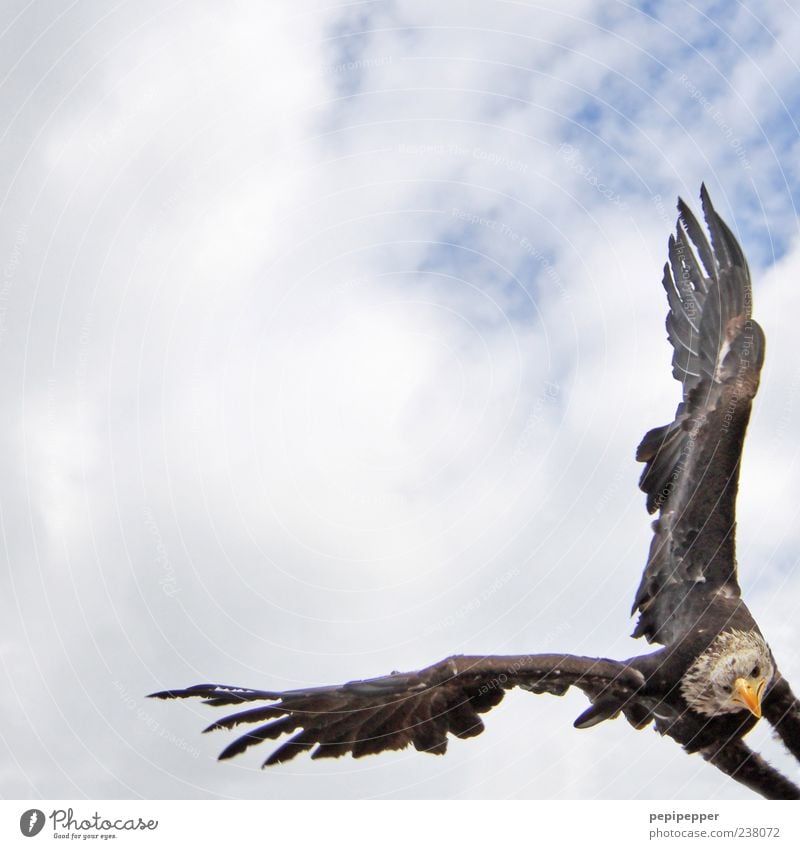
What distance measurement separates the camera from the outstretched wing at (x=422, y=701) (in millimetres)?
14945

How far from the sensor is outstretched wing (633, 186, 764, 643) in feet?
53.6

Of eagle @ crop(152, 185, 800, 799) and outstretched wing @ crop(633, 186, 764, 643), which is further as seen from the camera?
outstretched wing @ crop(633, 186, 764, 643)

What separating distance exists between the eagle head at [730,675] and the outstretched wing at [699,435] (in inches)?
27.6

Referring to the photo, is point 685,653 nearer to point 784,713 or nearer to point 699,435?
point 784,713

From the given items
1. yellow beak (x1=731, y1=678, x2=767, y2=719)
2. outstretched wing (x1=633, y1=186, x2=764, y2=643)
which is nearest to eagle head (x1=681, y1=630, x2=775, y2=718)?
yellow beak (x1=731, y1=678, x2=767, y2=719)

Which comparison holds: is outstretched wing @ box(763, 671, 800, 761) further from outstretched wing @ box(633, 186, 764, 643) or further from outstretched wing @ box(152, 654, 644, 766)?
outstretched wing @ box(152, 654, 644, 766)

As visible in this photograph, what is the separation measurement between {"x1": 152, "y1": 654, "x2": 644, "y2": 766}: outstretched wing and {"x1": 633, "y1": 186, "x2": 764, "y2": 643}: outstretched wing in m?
1.69

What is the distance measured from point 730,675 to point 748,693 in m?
0.39

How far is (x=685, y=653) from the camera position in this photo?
15938 mm

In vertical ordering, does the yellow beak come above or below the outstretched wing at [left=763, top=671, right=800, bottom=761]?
above

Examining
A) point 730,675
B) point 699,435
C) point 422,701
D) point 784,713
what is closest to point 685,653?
point 730,675

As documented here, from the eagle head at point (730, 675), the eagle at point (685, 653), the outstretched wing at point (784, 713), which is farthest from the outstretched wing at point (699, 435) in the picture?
the outstretched wing at point (784, 713)

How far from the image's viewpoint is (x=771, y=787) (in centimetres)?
1625
